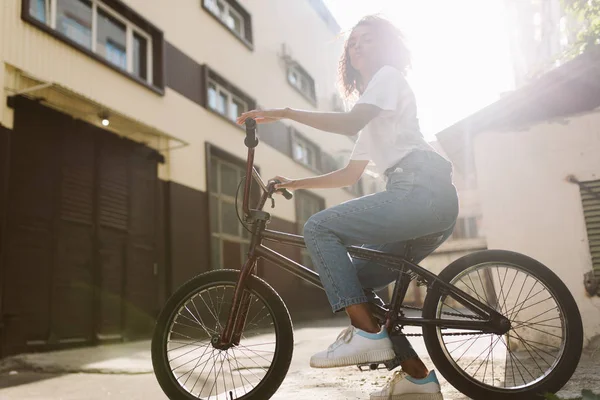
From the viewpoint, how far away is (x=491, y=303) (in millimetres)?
2629

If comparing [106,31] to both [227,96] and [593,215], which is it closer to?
[227,96]

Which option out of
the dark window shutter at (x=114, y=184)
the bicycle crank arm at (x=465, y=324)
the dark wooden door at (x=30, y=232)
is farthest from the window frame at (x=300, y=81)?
the bicycle crank arm at (x=465, y=324)

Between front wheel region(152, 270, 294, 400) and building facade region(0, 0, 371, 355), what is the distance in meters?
4.06

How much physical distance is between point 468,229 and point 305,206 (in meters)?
9.37

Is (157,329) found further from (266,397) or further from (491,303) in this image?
(491,303)

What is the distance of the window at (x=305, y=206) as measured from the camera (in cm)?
1508

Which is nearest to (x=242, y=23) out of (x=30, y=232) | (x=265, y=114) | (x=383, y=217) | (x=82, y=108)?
(x=82, y=108)

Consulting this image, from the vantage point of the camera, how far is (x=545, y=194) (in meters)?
5.36

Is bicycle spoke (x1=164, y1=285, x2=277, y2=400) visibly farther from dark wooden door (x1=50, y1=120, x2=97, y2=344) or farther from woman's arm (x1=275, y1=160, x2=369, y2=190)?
dark wooden door (x1=50, y1=120, x2=97, y2=344)

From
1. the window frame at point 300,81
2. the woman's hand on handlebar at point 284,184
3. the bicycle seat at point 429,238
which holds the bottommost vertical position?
the bicycle seat at point 429,238

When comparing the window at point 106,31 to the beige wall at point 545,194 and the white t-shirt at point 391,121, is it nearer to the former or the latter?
the white t-shirt at point 391,121

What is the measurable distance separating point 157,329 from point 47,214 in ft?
15.2

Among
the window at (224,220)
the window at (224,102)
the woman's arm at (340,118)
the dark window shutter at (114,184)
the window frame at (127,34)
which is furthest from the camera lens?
the window at (224,102)

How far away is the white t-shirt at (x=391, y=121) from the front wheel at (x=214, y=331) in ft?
3.07
